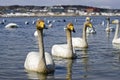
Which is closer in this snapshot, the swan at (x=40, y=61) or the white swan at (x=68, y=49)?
the swan at (x=40, y=61)

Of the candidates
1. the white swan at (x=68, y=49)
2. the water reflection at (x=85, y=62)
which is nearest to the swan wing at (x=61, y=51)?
the white swan at (x=68, y=49)

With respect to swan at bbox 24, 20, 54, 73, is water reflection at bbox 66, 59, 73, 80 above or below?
below

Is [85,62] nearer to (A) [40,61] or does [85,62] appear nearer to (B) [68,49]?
(B) [68,49]

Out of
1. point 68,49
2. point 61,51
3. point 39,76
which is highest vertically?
point 68,49

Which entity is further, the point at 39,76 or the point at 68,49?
the point at 68,49

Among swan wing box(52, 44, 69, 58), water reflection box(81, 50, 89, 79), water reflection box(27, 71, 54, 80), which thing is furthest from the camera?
swan wing box(52, 44, 69, 58)

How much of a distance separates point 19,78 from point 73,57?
5.59m

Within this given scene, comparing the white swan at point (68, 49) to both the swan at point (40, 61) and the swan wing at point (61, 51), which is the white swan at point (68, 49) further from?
the swan at point (40, 61)

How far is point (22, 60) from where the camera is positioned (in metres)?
21.1

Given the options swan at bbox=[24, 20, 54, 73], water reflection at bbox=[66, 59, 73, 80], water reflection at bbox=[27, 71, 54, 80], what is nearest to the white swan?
water reflection at bbox=[66, 59, 73, 80]

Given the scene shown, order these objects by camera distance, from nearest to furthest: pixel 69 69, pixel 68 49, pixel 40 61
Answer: pixel 40 61, pixel 69 69, pixel 68 49

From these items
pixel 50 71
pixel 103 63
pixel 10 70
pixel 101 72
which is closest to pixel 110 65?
pixel 103 63

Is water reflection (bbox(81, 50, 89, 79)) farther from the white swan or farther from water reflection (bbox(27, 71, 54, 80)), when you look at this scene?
water reflection (bbox(27, 71, 54, 80))

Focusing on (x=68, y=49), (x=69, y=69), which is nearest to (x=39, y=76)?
(x=69, y=69)
